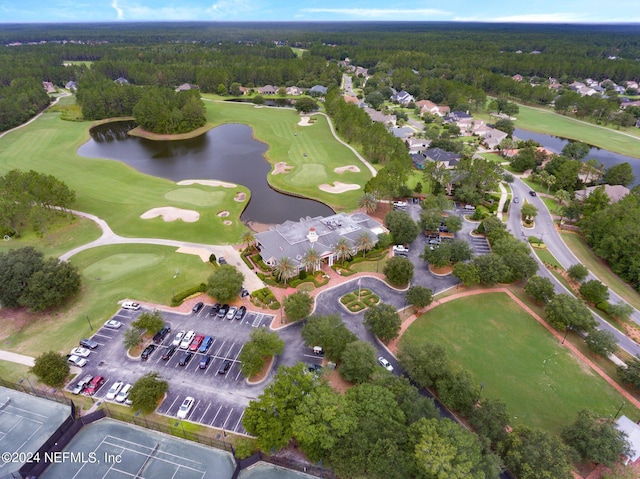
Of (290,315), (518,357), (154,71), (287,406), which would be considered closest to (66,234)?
(290,315)

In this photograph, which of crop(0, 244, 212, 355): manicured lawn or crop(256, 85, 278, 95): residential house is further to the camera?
crop(256, 85, 278, 95): residential house

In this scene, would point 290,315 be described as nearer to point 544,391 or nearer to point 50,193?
point 544,391

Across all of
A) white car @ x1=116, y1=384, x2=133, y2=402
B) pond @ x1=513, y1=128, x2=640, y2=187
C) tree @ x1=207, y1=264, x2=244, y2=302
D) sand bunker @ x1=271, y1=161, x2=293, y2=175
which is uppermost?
tree @ x1=207, y1=264, x2=244, y2=302

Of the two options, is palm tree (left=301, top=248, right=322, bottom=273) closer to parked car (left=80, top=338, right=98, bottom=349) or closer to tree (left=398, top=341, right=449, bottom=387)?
tree (left=398, top=341, right=449, bottom=387)

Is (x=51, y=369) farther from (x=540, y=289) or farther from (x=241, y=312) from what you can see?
(x=540, y=289)

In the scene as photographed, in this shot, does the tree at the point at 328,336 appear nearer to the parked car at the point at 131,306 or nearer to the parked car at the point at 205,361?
the parked car at the point at 205,361

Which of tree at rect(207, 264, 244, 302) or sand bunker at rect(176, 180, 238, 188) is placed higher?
tree at rect(207, 264, 244, 302)

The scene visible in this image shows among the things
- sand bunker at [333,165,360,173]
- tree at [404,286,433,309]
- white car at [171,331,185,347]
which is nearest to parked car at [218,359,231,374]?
white car at [171,331,185,347]

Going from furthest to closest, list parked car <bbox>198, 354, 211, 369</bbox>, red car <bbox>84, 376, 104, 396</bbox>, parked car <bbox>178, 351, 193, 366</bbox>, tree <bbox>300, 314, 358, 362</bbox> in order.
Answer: parked car <bbox>178, 351, 193, 366</bbox>, parked car <bbox>198, 354, 211, 369</bbox>, tree <bbox>300, 314, 358, 362</bbox>, red car <bbox>84, 376, 104, 396</bbox>
